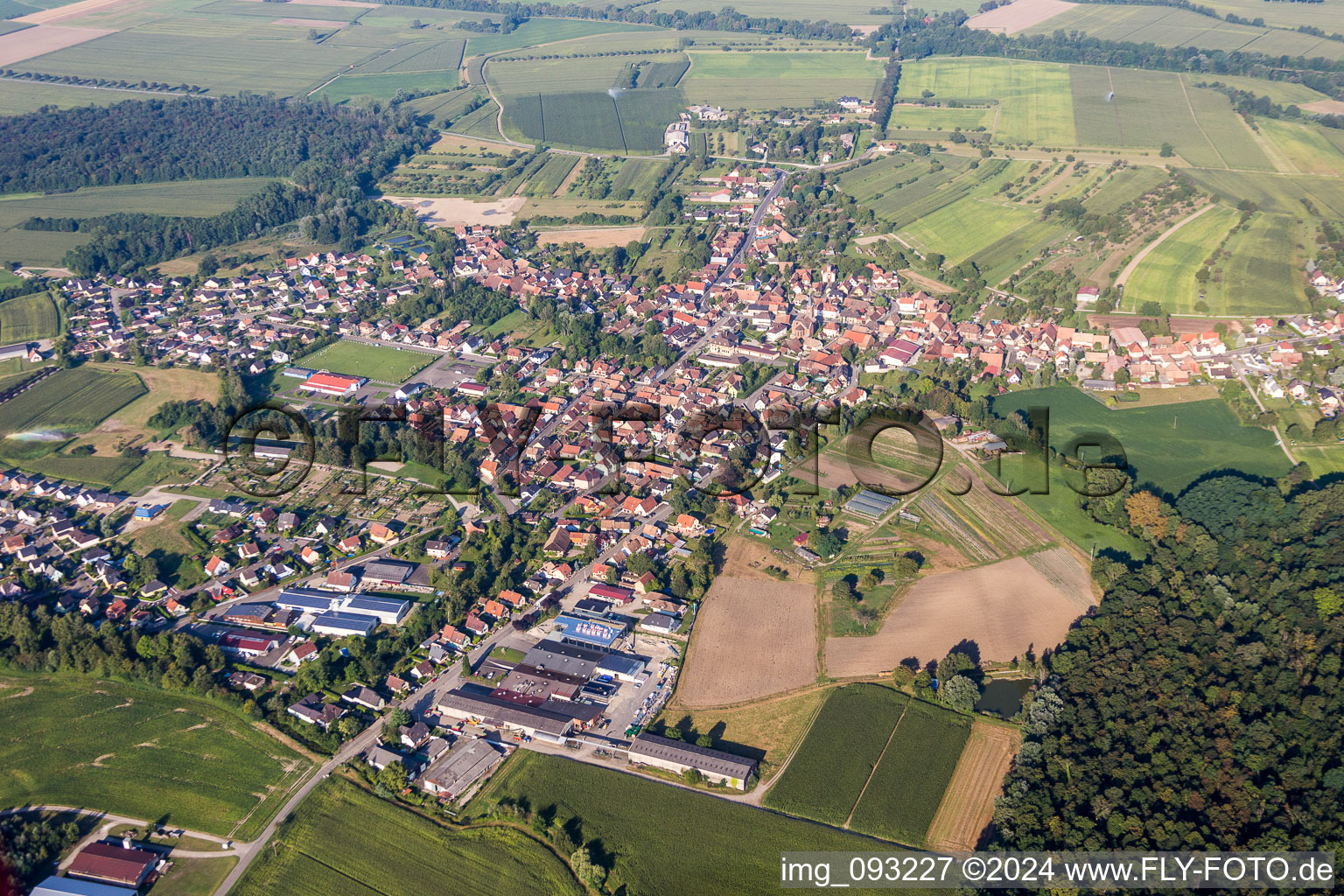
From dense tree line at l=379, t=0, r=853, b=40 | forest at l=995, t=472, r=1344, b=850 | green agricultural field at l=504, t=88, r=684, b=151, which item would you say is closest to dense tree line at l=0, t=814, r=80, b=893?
forest at l=995, t=472, r=1344, b=850

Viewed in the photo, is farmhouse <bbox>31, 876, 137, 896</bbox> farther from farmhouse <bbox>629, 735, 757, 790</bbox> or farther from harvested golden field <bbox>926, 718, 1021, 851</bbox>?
harvested golden field <bbox>926, 718, 1021, 851</bbox>

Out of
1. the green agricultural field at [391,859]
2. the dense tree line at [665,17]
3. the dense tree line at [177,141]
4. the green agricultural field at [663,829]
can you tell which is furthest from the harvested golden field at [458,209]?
the dense tree line at [665,17]

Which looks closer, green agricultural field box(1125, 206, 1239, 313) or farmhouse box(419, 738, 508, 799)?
farmhouse box(419, 738, 508, 799)

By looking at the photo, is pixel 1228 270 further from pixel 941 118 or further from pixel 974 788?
pixel 974 788

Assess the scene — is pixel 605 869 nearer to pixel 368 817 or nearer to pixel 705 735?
pixel 705 735

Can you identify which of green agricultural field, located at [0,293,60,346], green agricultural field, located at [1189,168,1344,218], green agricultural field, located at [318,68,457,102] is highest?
green agricultural field, located at [318,68,457,102]

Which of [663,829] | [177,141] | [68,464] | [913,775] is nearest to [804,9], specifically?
[177,141]
